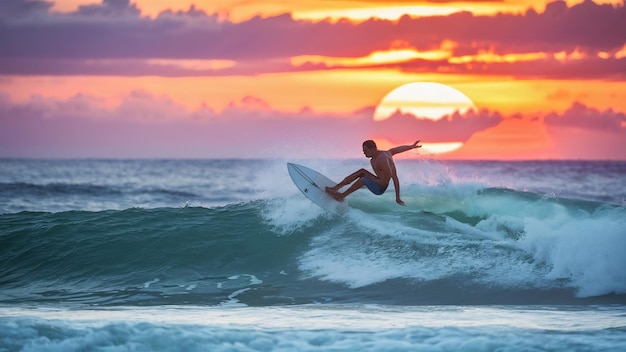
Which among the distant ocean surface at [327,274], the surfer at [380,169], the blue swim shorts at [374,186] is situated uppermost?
the surfer at [380,169]

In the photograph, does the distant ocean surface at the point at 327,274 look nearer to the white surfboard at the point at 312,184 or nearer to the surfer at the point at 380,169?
the white surfboard at the point at 312,184

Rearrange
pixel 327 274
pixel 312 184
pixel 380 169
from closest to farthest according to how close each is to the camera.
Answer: pixel 327 274 → pixel 380 169 → pixel 312 184

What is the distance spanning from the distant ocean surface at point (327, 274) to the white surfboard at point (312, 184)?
0.32 meters

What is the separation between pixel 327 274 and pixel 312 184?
8.37 feet

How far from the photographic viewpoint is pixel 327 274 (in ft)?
38.6

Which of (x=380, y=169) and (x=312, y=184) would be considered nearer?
(x=380, y=169)

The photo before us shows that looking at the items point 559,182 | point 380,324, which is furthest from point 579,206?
point 559,182

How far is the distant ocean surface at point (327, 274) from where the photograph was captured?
310 inches

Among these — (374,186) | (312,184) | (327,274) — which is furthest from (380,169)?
(327,274)

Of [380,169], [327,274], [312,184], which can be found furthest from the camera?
[312,184]

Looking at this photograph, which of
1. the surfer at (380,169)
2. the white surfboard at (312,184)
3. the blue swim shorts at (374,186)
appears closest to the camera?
the surfer at (380,169)

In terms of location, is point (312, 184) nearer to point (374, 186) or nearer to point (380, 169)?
point (374, 186)

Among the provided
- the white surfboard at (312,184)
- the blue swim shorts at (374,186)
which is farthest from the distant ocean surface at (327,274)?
the blue swim shorts at (374,186)

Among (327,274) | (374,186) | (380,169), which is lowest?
(327,274)
